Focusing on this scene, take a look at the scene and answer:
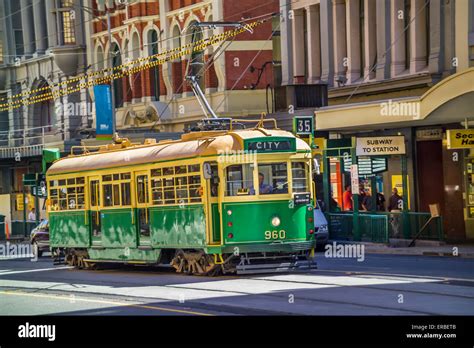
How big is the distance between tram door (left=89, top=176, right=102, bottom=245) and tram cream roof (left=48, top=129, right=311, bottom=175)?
394mm

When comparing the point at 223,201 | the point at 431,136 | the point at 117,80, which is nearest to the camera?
the point at 223,201

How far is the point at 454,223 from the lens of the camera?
37938 mm

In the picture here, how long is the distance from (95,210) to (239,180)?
252 inches

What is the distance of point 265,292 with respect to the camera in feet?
68.9

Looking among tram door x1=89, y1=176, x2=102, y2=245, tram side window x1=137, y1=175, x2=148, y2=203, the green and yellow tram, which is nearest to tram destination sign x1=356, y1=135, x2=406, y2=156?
tram door x1=89, y1=176, x2=102, y2=245

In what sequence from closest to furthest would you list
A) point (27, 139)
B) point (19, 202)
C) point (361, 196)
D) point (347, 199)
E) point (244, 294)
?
point (244, 294)
point (347, 199)
point (361, 196)
point (27, 139)
point (19, 202)

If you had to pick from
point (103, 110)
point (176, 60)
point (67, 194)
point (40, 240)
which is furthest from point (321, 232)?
point (176, 60)

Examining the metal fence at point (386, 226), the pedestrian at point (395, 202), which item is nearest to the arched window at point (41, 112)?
the metal fence at point (386, 226)

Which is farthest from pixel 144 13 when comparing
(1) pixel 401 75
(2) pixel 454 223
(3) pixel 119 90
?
(2) pixel 454 223

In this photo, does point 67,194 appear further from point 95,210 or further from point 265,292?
point 265,292

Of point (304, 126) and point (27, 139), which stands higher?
point (27, 139)

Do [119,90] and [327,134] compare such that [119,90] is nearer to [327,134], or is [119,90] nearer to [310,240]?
[327,134]

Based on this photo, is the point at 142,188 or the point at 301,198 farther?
the point at 142,188

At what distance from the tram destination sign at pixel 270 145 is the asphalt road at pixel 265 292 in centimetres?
258
